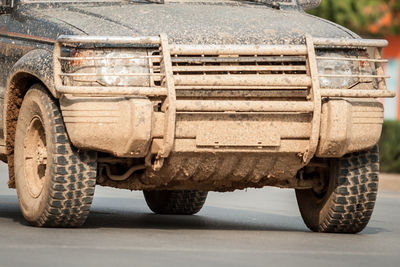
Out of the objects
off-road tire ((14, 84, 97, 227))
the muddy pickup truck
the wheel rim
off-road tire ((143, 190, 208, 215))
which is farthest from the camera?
off-road tire ((143, 190, 208, 215))

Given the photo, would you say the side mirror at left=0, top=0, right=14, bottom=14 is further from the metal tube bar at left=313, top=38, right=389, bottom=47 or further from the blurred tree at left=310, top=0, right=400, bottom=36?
the blurred tree at left=310, top=0, right=400, bottom=36

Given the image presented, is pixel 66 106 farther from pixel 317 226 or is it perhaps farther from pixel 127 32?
pixel 317 226

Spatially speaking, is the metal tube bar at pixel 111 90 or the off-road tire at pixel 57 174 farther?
the off-road tire at pixel 57 174

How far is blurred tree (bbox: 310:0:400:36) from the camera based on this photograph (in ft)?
75.3

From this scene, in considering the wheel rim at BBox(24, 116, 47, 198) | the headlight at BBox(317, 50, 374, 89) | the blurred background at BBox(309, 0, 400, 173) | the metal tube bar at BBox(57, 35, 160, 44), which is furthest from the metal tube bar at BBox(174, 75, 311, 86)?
the blurred background at BBox(309, 0, 400, 173)

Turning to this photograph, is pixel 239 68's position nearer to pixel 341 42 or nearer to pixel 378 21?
pixel 341 42

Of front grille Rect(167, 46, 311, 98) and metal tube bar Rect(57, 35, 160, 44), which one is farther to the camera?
front grille Rect(167, 46, 311, 98)

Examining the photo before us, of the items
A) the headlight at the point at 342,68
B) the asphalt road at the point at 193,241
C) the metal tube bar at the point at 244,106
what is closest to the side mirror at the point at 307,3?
the headlight at the point at 342,68

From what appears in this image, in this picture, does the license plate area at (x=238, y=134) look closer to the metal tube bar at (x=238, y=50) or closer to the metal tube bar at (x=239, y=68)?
the metal tube bar at (x=239, y=68)

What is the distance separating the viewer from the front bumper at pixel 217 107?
8266 mm

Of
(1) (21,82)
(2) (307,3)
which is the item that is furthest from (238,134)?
(2) (307,3)

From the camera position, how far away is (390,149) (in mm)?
20391

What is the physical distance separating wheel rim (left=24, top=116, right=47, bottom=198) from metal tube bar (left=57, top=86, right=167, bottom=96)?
922mm

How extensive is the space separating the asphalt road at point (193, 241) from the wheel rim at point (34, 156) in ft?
1.05
